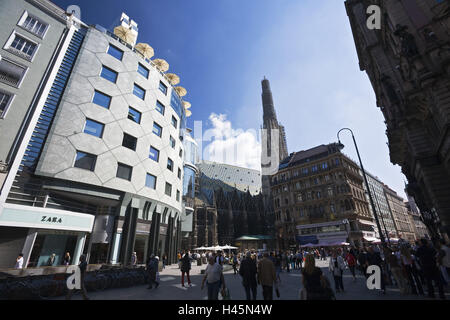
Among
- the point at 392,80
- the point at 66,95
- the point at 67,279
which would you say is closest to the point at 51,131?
the point at 66,95

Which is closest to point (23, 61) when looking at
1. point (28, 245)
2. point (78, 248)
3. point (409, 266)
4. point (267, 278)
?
point (28, 245)

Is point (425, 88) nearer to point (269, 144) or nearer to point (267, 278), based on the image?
point (267, 278)

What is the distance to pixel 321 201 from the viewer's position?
4703cm

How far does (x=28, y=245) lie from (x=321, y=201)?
159 feet

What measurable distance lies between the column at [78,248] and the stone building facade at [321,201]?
4171cm

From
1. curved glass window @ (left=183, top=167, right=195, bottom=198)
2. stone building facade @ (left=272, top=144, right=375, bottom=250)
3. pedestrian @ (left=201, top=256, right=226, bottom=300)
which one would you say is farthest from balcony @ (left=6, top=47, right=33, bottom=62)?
stone building facade @ (left=272, top=144, right=375, bottom=250)

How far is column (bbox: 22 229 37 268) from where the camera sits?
44.8 feet

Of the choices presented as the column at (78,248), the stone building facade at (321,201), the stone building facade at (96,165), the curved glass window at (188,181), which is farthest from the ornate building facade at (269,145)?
the column at (78,248)

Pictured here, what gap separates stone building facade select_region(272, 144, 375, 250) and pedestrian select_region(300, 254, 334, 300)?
42.2m

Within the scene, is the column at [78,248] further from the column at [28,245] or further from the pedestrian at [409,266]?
the pedestrian at [409,266]

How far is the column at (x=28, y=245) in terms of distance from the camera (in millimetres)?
13652
